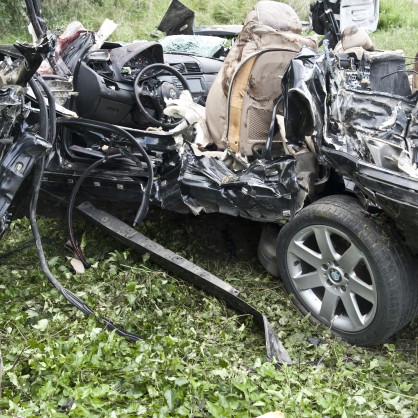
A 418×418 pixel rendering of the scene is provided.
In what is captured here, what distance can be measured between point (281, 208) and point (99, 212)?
1.49 metres

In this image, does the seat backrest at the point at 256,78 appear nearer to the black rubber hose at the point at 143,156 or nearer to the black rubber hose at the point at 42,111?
the black rubber hose at the point at 143,156

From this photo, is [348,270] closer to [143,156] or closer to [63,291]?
[143,156]

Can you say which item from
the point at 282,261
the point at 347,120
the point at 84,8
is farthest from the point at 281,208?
the point at 84,8

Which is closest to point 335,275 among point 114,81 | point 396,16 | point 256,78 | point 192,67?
point 256,78

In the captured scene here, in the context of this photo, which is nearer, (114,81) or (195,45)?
(114,81)

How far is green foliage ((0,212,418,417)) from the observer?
2.98 meters

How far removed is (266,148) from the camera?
4156mm

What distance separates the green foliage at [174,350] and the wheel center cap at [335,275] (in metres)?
0.34

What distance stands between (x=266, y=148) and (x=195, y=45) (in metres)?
2.92

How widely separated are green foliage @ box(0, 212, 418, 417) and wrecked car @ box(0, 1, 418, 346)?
0.78 feet

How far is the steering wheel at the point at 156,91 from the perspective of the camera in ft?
15.5

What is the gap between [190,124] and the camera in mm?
4445

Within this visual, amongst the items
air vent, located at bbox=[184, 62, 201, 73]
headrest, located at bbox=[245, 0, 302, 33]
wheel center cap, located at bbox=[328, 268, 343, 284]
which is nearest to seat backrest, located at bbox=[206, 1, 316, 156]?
headrest, located at bbox=[245, 0, 302, 33]

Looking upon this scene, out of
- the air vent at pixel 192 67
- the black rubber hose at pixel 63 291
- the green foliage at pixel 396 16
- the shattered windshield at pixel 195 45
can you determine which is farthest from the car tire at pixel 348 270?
the green foliage at pixel 396 16
